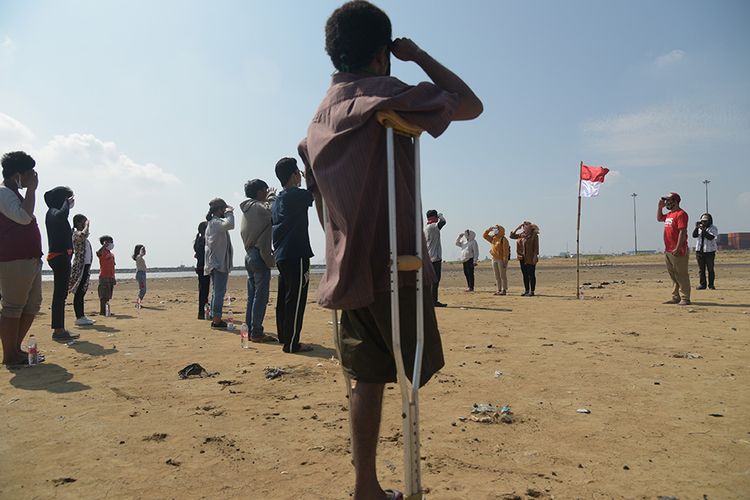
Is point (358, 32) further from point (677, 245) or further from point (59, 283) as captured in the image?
point (677, 245)

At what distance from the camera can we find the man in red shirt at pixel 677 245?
10070 mm

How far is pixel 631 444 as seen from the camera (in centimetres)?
293

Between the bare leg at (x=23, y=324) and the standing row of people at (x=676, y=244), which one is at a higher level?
the standing row of people at (x=676, y=244)

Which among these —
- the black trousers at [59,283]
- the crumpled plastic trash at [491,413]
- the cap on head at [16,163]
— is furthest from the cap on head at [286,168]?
the crumpled plastic trash at [491,413]

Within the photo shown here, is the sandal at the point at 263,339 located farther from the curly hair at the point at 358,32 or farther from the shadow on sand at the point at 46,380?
the curly hair at the point at 358,32

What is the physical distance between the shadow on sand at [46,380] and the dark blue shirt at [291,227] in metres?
2.64

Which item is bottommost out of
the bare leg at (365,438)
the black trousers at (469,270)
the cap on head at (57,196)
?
the bare leg at (365,438)

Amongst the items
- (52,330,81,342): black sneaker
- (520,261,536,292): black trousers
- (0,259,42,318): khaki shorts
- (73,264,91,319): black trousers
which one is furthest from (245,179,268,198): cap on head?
(520,261,536,292): black trousers

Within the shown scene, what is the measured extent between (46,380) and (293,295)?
275 cm

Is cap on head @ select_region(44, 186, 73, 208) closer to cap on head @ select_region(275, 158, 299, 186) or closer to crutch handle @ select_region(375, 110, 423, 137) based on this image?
cap on head @ select_region(275, 158, 299, 186)

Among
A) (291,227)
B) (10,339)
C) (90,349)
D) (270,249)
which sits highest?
(291,227)

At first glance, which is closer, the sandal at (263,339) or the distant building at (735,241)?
the sandal at (263,339)

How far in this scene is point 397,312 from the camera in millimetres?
1829

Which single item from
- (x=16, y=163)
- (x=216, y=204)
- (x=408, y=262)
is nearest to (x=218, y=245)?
(x=216, y=204)
